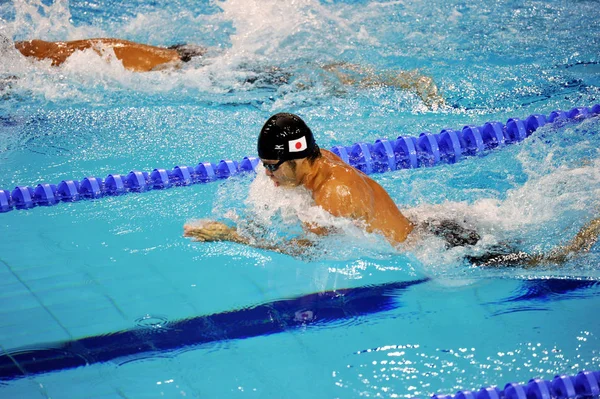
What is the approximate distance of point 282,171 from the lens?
3.05 metres

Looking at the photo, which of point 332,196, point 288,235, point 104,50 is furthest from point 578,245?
point 104,50

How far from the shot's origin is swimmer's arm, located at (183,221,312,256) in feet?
9.75

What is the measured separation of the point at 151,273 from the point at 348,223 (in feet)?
3.53

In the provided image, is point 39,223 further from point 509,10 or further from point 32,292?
point 509,10

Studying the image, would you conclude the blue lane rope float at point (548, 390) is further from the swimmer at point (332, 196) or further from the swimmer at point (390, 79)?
the swimmer at point (390, 79)

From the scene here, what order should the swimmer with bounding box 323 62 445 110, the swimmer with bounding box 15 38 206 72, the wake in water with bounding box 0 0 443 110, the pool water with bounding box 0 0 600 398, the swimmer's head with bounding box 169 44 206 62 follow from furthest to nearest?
the swimmer's head with bounding box 169 44 206 62, the swimmer with bounding box 15 38 206 72, the wake in water with bounding box 0 0 443 110, the swimmer with bounding box 323 62 445 110, the pool water with bounding box 0 0 600 398

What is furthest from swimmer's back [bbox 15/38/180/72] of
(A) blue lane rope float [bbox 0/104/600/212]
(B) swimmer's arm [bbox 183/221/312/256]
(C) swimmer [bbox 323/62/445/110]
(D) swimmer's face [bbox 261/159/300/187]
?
(D) swimmer's face [bbox 261/159/300/187]

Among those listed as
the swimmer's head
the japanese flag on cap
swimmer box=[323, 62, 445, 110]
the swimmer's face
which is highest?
the swimmer's head

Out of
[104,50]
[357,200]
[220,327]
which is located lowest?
[220,327]

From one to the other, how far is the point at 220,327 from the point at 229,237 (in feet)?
1.33

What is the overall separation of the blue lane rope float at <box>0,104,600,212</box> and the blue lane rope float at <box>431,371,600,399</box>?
214 cm

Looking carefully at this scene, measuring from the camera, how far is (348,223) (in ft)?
9.98

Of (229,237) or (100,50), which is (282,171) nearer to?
(229,237)

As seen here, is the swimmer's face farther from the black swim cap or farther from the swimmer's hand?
the swimmer's hand
